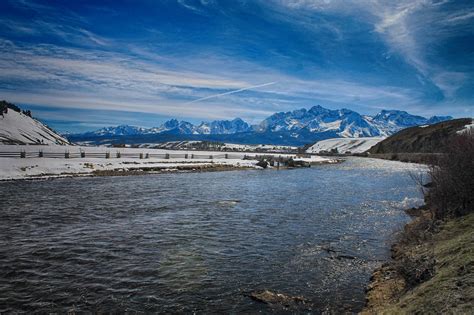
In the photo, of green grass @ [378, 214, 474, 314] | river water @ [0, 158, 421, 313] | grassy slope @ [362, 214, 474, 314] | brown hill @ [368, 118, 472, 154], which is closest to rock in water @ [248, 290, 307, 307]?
river water @ [0, 158, 421, 313]

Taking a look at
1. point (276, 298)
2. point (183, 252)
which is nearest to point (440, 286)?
point (276, 298)

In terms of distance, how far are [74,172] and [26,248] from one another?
37449 millimetres

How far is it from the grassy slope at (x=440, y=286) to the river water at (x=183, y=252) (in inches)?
34.7

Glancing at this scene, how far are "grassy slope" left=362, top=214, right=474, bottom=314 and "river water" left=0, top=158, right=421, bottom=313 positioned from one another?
0.88 m

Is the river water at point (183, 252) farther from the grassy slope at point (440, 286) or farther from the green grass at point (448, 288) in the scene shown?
the green grass at point (448, 288)

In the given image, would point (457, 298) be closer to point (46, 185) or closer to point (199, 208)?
point (199, 208)

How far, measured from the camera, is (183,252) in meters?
15.9

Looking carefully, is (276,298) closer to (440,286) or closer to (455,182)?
(440,286)

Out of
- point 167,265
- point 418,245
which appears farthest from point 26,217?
point 418,245

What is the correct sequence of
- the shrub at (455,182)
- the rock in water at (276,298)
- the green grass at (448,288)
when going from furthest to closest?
the shrub at (455,182), the rock in water at (276,298), the green grass at (448,288)

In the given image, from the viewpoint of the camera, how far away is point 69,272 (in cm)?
1309

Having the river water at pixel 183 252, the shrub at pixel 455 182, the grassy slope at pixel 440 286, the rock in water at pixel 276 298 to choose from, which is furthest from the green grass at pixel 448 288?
the shrub at pixel 455 182

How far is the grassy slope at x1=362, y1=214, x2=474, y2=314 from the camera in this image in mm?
7562

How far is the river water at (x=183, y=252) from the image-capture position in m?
11.1
